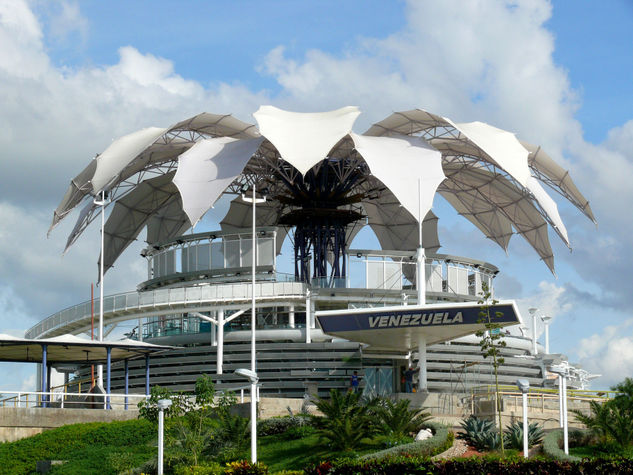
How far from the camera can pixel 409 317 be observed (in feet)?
155

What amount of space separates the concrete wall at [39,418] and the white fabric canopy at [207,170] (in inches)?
531

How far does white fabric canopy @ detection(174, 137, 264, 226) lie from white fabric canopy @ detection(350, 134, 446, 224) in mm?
6685

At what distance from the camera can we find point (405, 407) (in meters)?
38.9

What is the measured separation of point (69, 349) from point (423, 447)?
22713mm

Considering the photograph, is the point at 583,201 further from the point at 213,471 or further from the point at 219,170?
the point at 213,471

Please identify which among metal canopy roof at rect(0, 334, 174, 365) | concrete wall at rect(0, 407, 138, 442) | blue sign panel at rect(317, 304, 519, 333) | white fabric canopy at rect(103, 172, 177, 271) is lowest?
concrete wall at rect(0, 407, 138, 442)

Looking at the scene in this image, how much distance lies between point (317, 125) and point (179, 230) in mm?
22523

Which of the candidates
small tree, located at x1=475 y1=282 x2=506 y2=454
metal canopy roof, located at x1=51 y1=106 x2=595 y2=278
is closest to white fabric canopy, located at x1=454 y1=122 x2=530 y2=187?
metal canopy roof, located at x1=51 y1=106 x2=595 y2=278

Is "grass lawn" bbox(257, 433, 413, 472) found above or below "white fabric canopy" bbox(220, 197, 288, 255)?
below

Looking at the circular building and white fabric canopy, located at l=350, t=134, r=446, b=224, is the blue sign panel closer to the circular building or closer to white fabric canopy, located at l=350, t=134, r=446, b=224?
the circular building

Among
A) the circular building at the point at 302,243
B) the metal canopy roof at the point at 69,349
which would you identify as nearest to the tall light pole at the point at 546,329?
the circular building at the point at 302,243

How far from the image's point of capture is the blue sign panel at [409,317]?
45688 mm

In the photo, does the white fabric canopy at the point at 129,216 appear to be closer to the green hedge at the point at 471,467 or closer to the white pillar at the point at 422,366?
the white pillar at the point at 422,366

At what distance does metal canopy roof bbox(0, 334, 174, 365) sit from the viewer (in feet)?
160
